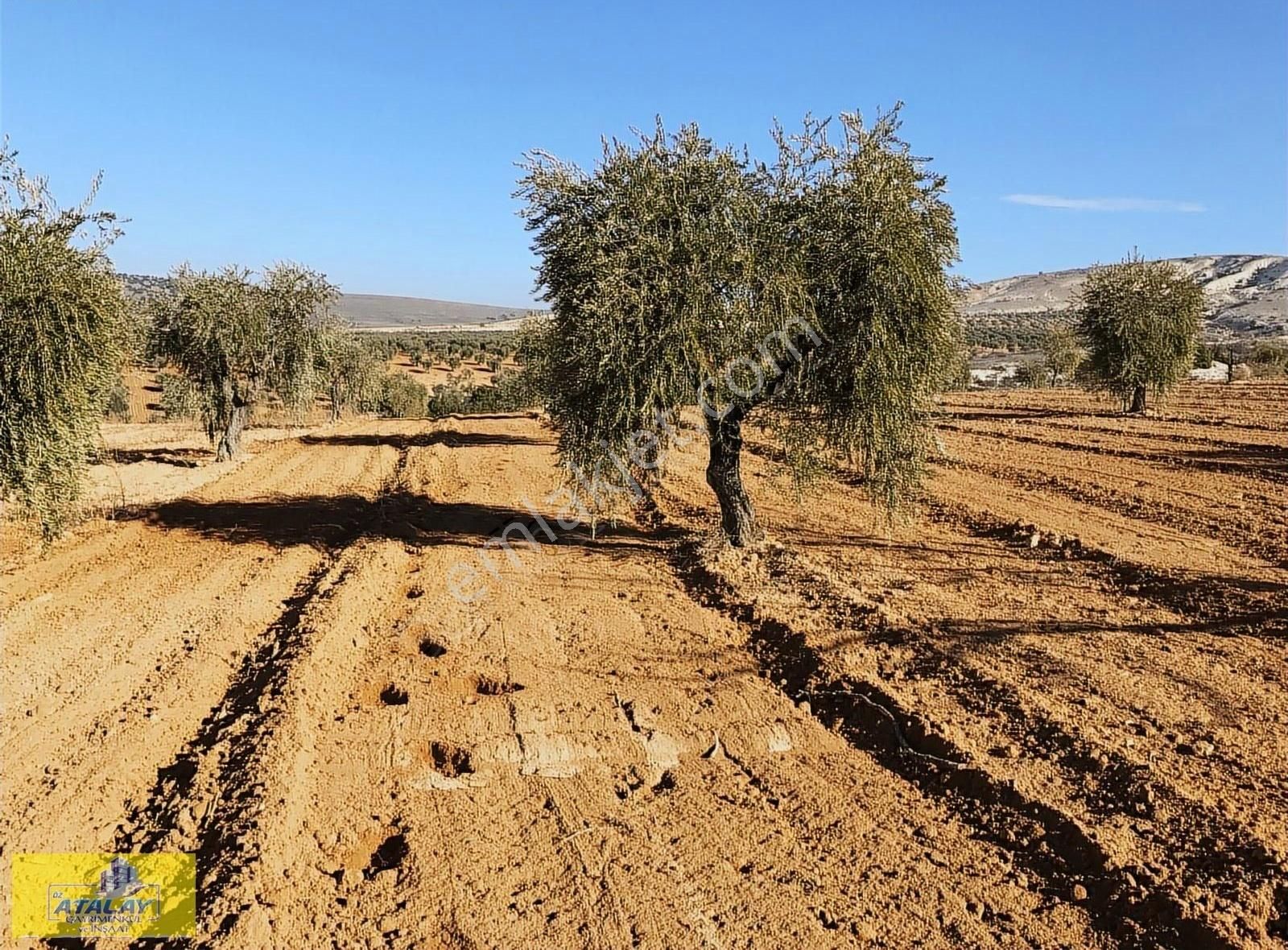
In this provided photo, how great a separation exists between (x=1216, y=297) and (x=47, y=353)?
13019 centimetres

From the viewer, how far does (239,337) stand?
22219 millimetres

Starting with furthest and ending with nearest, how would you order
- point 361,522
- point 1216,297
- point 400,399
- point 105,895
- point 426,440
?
1. point 1216,297
2. point 400,399
3. point 426,440
4. point 361,522
5. point 105,895

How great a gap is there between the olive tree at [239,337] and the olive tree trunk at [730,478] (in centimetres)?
1657

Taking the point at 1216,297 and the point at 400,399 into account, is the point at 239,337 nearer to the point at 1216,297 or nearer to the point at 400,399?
the point at 400,399

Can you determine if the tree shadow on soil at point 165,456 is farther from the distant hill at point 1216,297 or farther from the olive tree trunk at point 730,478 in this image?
the distant hill at point 1216,297

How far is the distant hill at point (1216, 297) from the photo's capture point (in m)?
85.1

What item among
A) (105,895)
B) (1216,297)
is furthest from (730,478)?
(1216,297)

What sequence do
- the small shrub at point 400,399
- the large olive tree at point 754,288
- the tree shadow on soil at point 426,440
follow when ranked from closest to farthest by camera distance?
the large olive tree at point 754,288, the tree shadow on soil at point 426,440, the small shrub at point 400,399

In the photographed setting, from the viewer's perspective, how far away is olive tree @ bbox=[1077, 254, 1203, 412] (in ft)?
91.5

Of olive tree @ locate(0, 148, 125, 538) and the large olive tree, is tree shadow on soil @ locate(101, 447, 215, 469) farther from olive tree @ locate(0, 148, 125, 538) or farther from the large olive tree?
the large olive tree

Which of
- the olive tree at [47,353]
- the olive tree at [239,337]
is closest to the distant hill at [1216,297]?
the olive tree at [239,337]

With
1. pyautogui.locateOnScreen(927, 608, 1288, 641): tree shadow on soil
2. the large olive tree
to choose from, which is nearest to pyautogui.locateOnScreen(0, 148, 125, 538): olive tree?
the large olive tree

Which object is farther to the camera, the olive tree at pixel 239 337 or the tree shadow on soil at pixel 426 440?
the tree shadow on soil at pixel 426 440

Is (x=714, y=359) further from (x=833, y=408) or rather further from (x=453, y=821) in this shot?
(x=453, y=821)
